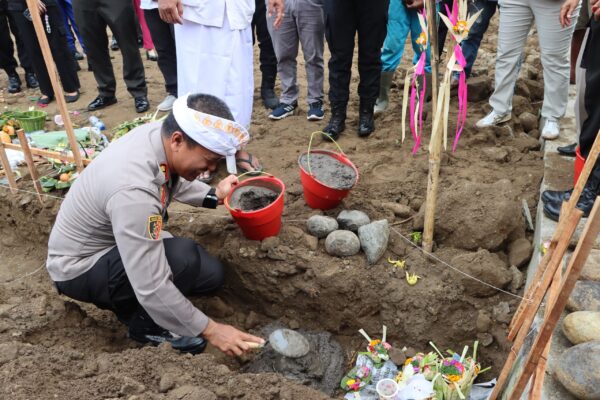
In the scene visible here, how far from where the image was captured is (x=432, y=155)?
2623mm

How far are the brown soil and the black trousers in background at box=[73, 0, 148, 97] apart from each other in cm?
212

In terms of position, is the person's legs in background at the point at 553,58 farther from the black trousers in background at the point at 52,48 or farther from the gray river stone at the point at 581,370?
the black trousers in background at the point at 52,48

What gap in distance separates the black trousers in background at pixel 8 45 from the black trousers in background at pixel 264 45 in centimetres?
324

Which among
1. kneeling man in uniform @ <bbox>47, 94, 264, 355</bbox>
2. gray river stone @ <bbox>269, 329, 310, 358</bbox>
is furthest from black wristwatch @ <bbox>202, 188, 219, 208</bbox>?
gray river stone @ <bbox>269, 329, 310, 358</bbox>

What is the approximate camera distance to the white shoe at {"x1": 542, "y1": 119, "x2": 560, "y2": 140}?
3805 millimetres

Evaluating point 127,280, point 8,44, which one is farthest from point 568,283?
point 8,44

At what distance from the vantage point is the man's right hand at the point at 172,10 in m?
3.52

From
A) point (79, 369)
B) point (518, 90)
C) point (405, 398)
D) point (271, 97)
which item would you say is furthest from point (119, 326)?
point (518, 90)

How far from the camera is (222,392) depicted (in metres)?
1.93

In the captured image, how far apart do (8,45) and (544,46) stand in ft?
20.8

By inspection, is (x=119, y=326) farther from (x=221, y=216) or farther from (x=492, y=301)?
(x=492, y=301)

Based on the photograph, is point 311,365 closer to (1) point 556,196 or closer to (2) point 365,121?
(1) point 556,196

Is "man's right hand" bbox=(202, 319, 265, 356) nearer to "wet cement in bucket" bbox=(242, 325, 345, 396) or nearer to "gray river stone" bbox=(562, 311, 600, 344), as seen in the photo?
"wet cement in bucket" bbox=(242, 325, 345, 396)

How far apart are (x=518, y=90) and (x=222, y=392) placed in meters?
4.05
